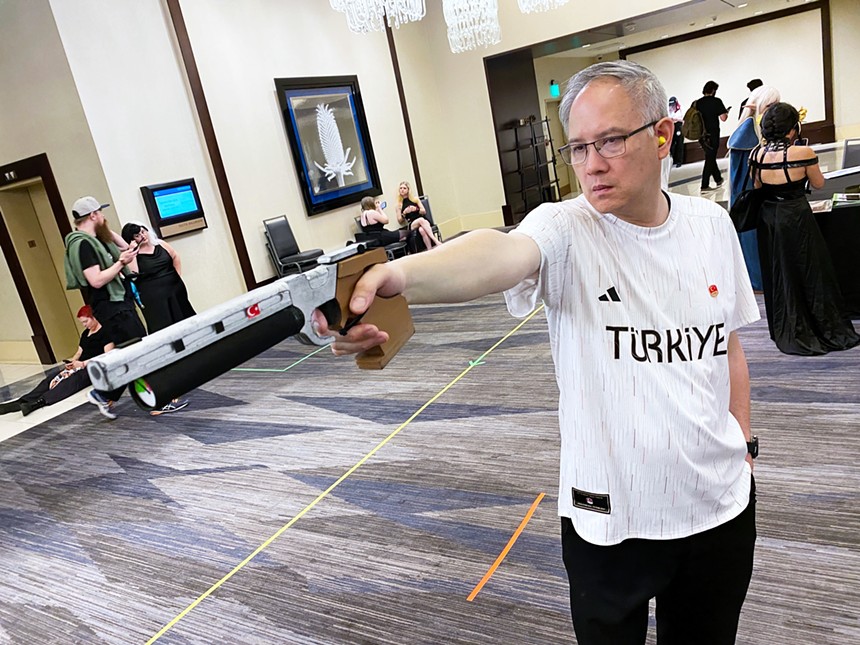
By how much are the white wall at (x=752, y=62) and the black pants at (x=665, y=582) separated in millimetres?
15488

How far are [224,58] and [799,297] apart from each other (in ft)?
21.4

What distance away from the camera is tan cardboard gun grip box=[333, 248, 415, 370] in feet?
3.19

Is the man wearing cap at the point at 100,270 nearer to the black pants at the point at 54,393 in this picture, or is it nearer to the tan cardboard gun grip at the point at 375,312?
the black pants at the point at 54,393

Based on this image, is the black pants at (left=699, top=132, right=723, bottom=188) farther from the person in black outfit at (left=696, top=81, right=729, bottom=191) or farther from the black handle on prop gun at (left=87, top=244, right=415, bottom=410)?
the black handle on prop gun at (left=87, top=244, right=415, bottom=410)

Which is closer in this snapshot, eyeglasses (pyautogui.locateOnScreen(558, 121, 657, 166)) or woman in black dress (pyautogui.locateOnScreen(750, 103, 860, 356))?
eyeglasses (pyautogui.locateOnScreen(558, 121, 657, 166))

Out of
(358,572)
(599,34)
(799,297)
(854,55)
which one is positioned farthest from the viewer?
(854,55)

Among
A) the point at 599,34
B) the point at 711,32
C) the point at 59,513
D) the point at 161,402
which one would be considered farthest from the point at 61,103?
the point at 711,32

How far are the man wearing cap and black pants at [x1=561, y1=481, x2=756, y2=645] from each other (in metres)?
3.85

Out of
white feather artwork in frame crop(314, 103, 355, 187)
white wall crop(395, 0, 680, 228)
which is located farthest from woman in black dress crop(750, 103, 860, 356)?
white wall crop(395, 0, 680, 228)

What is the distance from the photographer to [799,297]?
369 cm

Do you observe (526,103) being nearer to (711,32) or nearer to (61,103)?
(711,32)

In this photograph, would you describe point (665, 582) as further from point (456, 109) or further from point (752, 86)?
point (456, 109)

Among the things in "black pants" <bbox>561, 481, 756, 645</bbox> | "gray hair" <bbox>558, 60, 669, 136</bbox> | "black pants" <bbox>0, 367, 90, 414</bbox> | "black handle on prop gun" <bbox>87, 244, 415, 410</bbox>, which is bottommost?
"black pants" <bbox>0, 367, 90, 414</bbox>

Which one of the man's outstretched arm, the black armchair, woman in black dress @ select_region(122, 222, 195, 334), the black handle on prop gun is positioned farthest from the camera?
the black armchair
